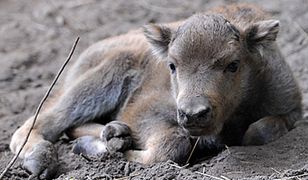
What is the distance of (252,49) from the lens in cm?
747

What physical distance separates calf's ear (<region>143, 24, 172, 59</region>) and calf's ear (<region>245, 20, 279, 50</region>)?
72 centimetres

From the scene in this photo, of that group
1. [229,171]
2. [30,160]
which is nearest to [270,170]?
[229,171]

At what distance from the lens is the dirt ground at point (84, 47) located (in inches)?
272

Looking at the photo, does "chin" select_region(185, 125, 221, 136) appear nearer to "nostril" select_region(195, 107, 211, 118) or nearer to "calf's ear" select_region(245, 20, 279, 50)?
"nostril" select_region(195, 107, 211, 118)

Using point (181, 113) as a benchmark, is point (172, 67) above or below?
above

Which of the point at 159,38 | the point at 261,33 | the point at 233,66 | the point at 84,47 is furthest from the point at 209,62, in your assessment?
the point at 84,47

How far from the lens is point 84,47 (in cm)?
Answer: 1158

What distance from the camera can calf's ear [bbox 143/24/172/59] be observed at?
7.62m

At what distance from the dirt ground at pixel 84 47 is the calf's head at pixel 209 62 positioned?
435 millimetres

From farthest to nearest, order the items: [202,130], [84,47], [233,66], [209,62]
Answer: [84,47] → [233,66] → [209,62] → [202,130]

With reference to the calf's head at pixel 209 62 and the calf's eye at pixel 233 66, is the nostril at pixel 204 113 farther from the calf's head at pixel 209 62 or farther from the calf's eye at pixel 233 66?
the calf's eye at pixel 233 66

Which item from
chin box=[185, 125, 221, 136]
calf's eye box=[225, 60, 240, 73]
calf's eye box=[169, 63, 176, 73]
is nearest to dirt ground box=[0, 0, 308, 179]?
chin box=[185, 125, 221, 136]

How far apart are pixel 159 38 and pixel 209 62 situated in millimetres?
817

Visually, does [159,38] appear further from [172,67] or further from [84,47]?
[84,47]
